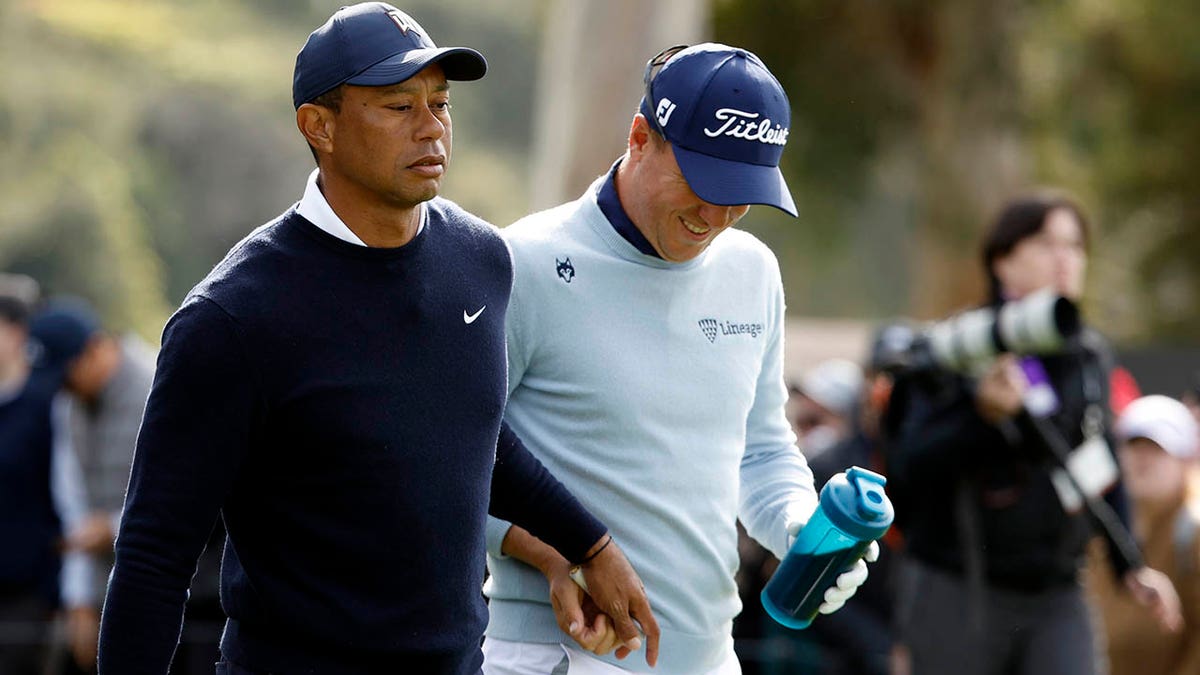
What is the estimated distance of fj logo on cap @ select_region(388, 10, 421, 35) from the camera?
3285mm

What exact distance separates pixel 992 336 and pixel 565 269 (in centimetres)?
247

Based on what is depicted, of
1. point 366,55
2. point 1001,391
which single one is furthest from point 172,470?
point 1001,391

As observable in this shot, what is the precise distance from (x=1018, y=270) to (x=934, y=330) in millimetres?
351

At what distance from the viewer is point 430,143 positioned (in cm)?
327

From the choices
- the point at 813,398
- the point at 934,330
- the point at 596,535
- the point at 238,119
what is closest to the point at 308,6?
the point at 238,119

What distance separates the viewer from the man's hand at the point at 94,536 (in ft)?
29.2

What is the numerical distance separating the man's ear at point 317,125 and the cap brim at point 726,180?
2.53 ft

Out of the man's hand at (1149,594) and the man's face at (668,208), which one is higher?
the man's face at (668,208)

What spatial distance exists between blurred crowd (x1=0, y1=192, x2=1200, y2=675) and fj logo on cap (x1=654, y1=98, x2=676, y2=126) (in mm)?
2551

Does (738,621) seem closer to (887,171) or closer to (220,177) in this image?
(887,171)

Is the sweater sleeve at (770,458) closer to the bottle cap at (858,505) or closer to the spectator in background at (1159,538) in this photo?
the bottle cap at (858,505)

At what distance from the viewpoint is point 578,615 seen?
3.68 m

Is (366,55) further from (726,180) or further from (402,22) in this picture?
(726,180)

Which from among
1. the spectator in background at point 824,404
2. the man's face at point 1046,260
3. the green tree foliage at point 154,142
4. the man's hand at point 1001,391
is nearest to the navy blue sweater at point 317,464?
the man's hand at point 1001,391
